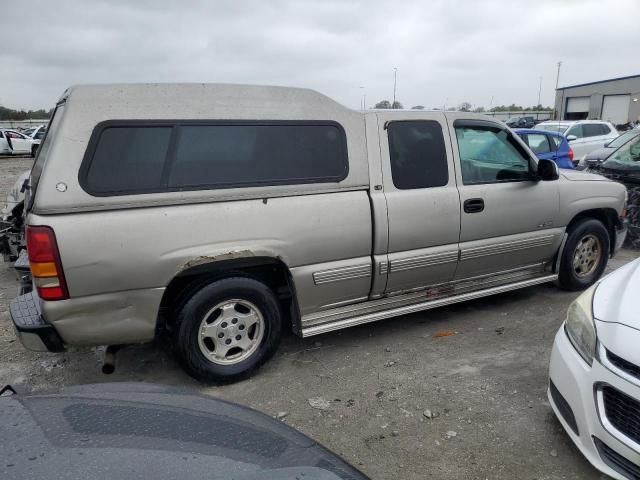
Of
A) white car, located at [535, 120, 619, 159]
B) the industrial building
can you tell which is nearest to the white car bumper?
white car, located at [535, 120, 619, 159]

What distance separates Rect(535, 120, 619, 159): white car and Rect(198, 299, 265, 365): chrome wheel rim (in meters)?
13.2

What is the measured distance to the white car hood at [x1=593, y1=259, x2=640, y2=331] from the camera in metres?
2.47

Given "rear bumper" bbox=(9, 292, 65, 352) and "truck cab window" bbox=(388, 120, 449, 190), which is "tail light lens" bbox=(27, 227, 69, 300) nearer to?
"rear bumper" bbox=(9, 292, 65, 352)

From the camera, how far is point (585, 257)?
5230 mm

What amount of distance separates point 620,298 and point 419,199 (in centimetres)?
169

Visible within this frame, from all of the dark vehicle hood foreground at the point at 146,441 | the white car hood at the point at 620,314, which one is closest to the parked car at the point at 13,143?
the dark vehicle hood foreground at the point at 146,441

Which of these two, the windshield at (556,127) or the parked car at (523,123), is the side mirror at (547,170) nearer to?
the windshield at (556,127)

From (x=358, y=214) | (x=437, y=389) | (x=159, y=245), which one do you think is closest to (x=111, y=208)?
(x=159, y=245)

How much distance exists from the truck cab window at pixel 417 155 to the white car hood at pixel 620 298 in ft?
5.09

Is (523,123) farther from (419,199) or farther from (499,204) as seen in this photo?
(419,199)

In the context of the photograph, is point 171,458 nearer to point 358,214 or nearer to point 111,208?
point 111,208

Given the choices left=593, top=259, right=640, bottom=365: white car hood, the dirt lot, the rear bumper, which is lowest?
the dirt lot

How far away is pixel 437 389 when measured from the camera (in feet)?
11.3

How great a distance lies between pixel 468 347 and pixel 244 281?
6.41 ft
